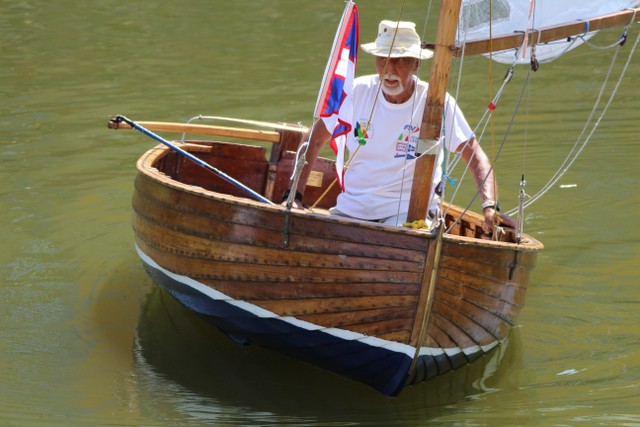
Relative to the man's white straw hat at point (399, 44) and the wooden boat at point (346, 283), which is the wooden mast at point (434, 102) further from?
the man's white straw hat at point (399, 44)

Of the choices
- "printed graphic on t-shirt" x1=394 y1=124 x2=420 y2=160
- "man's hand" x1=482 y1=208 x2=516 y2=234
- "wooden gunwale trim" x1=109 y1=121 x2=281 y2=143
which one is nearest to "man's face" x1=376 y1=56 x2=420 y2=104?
"printed graphic on t-shirt" x1=394 y1=124 x2=420 y2=160

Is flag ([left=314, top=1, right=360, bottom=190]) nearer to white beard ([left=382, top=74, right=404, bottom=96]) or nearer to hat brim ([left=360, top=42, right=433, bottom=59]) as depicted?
hat brim ([left=360, top=42, right=433, bottom=59])

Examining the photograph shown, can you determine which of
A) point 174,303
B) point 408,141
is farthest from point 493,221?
point 174,303

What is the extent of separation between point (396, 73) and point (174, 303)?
95.1 inches

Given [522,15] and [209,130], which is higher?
[522,15]

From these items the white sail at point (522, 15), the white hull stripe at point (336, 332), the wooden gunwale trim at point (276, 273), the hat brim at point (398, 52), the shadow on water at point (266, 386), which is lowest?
the shadow on water at point (266, 386)

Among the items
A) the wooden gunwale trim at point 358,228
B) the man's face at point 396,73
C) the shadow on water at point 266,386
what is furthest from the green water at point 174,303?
the wooden gunwale trim at point 358,228

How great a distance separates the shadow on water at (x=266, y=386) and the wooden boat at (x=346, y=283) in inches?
6.2

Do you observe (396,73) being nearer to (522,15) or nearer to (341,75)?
(341,75)

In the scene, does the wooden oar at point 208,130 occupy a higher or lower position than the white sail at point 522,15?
lower

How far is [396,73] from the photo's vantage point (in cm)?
633

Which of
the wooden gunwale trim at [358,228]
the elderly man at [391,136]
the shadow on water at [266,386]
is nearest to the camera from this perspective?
the wooden gunwale trim at [358,228]

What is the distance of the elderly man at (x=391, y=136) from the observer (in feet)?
20.7

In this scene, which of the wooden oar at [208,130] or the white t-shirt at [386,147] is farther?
the wooden oar at [208,130]
